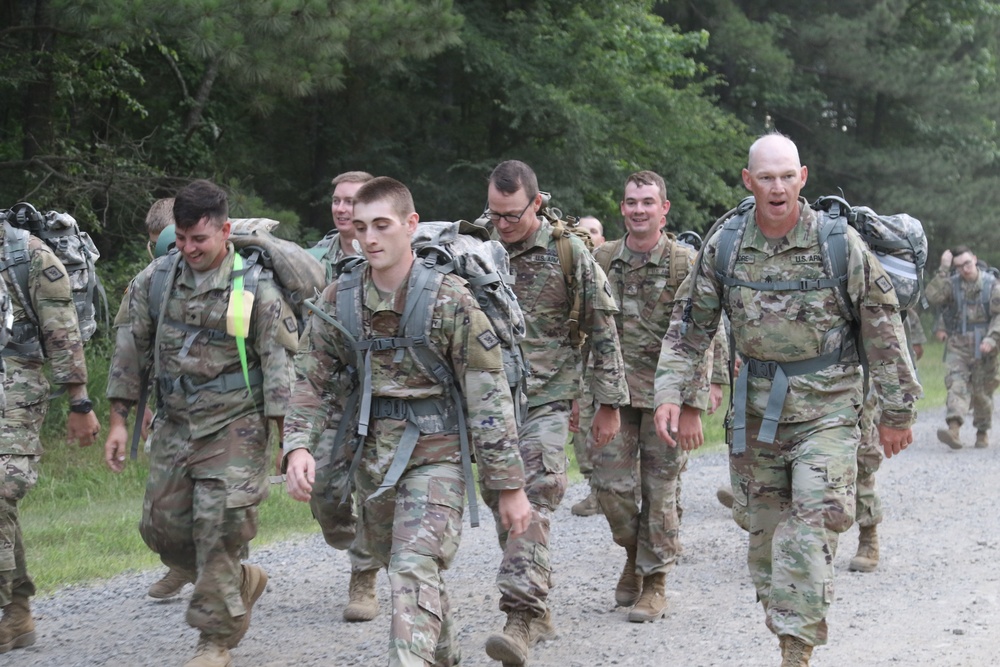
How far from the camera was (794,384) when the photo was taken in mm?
5715

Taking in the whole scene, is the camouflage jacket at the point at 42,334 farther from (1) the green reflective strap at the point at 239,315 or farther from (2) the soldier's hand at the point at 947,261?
(2) the soldier's hand at the point at 947,261

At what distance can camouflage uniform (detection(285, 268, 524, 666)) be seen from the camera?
4945mm

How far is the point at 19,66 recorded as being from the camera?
49.0 ft

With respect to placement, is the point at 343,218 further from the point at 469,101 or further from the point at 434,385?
the point at 469,101

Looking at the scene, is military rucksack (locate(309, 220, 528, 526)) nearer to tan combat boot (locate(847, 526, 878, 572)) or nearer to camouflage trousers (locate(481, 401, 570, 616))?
camouflage trousers (locate(481, 401, 570, 616))

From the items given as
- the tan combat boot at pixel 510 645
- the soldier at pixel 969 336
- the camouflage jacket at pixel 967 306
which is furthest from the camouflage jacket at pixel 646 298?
the camouflage jacket at pixel 967 306

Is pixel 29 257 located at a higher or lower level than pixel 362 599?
higher

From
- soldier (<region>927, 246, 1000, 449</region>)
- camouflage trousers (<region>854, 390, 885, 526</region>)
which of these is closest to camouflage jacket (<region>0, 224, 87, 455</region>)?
camouflage trousers (<region>854, 390, 885, 526</region>)

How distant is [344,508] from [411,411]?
72.1 inches

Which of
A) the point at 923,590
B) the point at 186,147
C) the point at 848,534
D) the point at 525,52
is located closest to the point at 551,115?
the point at 525,52

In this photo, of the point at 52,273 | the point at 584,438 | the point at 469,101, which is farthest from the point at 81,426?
the point at 469,101

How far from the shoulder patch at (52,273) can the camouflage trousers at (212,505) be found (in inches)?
49.1

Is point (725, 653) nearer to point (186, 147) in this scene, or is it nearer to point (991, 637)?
point (991, 637)

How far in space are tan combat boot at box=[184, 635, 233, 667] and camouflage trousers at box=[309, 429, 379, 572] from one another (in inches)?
31.6
